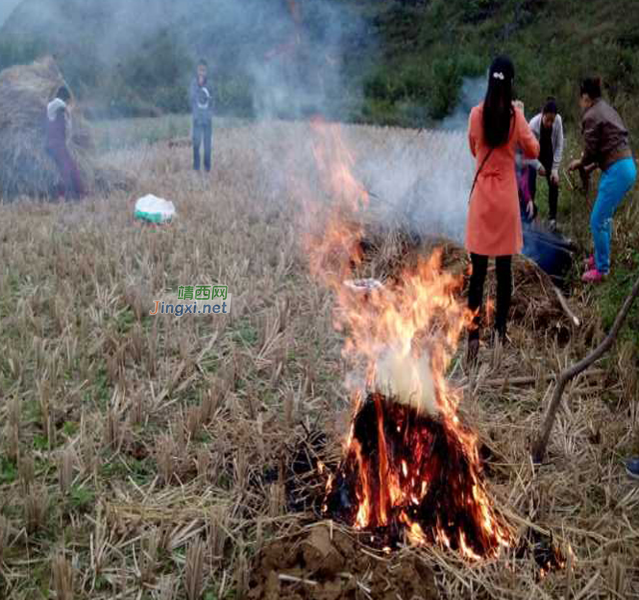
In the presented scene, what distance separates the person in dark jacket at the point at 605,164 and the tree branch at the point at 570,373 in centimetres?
246

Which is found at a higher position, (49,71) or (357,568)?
(49,71)

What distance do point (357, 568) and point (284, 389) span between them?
1495mm

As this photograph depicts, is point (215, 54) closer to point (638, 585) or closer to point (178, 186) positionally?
point (178, 186)

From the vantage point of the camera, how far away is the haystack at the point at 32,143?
26.8 feet

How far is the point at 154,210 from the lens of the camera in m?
6.85

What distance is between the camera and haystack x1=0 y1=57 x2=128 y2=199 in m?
8.16

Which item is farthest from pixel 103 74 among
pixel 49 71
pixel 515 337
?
pixel 515 337

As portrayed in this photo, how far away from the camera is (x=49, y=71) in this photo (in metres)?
9.34

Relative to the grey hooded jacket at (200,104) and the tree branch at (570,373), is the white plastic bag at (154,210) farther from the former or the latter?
the tree branch at (570,373)

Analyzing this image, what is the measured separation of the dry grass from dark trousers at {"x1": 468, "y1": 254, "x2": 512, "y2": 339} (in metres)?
0.21

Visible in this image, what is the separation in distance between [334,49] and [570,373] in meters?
20.2

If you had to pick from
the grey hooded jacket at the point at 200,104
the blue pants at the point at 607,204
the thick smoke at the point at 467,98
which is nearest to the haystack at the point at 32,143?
the grey hooded jacket at the point at 200,104

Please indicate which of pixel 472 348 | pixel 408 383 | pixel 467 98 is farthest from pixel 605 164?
pixel 467 98

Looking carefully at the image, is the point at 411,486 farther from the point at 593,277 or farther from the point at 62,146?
the point at 62,146
